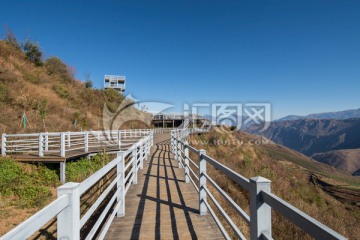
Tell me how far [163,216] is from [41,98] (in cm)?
2292

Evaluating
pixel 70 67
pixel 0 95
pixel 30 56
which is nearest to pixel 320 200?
pixel 0 95

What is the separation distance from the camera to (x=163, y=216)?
177 inches

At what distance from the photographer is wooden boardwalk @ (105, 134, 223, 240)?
375 cm

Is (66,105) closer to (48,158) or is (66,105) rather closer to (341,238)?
(48,158)

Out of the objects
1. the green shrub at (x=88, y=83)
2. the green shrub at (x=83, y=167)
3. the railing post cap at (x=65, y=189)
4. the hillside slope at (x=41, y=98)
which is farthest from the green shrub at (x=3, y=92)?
the railing post cap at (x=65, y=189)

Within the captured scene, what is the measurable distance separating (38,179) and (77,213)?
10.9m

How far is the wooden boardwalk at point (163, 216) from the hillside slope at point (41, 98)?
13.7 meters

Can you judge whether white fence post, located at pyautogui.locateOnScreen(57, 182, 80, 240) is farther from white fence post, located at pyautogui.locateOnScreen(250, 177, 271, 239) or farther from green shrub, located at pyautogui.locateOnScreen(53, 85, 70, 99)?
green shrub, located at pyautogui.locateOnScreen(53, 85, 70, 99)

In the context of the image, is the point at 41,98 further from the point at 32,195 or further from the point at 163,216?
the point at 163,216

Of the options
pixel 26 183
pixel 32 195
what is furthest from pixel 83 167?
pixel 32 195

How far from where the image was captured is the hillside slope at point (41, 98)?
59.5ft

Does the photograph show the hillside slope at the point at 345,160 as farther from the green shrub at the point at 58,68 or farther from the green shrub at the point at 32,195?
the green shrub at the point at 32,195

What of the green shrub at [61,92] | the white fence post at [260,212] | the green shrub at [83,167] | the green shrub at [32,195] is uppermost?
the green shrub at [61,92]

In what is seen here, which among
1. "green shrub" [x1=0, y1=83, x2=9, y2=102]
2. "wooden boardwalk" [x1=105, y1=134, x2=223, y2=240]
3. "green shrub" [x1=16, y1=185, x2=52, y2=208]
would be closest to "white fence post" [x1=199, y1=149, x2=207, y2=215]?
"wooden boardwalk" [x1=105, y1=134, x2=223, y2=240]
